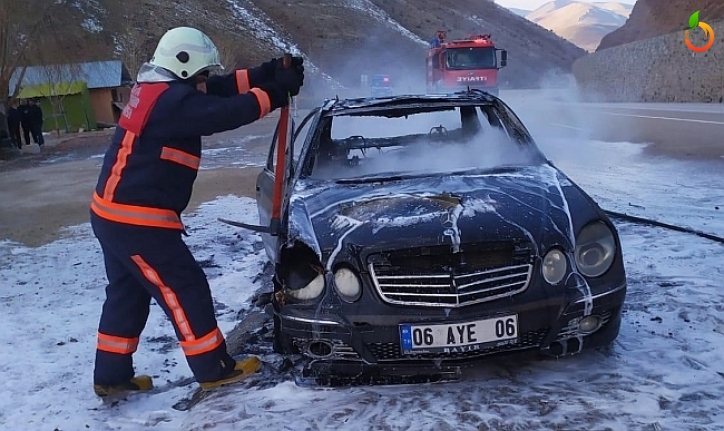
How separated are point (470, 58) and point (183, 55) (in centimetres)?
2166

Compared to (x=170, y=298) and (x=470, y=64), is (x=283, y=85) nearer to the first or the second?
(x=170, y=298)

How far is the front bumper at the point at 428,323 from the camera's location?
3.28 metres

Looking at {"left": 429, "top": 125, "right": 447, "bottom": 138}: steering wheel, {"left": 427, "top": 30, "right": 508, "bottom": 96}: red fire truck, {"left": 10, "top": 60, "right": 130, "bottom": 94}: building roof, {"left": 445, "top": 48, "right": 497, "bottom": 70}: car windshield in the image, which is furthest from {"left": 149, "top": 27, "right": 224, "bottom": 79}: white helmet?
{"left": 10, "top": 60, "right": 130, "bottom": 94}: building roof

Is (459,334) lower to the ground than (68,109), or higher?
lower

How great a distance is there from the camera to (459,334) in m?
3.27

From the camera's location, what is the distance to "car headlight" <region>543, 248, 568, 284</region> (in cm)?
337

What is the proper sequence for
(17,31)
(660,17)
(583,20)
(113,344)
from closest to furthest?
(113,344) < (17,31) < (660,17) < (583,20)

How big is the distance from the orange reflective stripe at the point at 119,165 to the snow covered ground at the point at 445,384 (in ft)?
3.56

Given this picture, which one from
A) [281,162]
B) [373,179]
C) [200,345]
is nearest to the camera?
[200,345]

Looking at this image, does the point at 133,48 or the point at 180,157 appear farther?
the point at 133,48

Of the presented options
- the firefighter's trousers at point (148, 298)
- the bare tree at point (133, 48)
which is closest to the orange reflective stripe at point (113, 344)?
the firefighter's trousers at point (148, 298)

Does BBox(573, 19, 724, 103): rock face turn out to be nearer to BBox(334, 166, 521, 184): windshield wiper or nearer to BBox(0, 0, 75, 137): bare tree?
BBox(334, 166, 521, 184): windshield wiper

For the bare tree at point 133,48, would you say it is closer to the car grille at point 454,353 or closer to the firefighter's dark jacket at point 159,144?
the firefighter's dark jacket at point 159,144

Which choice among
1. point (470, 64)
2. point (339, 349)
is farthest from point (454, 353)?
point (470, 64)
